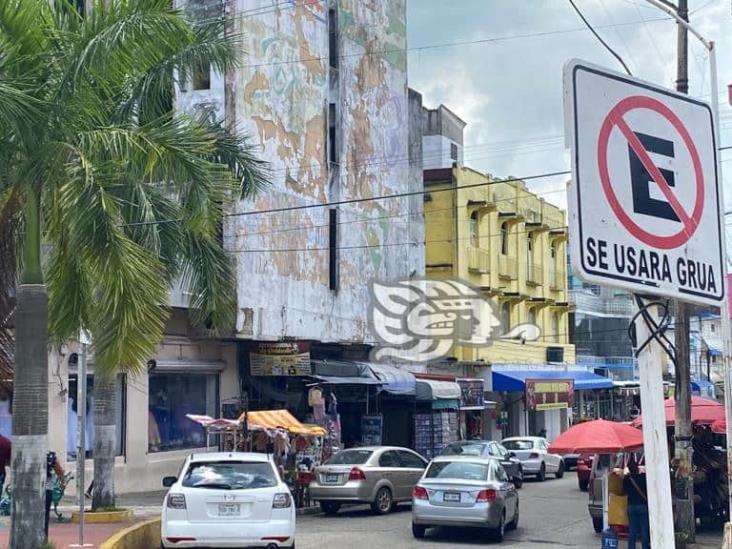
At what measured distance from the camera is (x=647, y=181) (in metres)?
3.52

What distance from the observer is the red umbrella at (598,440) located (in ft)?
51.9

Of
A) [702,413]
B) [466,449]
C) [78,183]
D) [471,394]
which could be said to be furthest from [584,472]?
[78,183]

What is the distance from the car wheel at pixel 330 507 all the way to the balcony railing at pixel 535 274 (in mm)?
28087

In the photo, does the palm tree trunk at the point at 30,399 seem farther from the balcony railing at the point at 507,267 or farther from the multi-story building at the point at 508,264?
the balcony railing at the point at 507,267

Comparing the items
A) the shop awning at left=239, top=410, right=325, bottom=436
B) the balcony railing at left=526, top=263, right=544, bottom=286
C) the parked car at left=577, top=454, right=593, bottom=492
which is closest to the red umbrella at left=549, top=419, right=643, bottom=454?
the shop awning at left=239, top=410, right=325, bottom=436

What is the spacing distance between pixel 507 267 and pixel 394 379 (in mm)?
15227

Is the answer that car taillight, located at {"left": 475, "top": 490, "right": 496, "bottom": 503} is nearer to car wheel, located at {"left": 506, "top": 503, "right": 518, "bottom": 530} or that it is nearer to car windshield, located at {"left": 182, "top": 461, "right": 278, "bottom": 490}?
car wheel, located at {"left": 506, "top": 503, "right": 518, "bottom": 530}

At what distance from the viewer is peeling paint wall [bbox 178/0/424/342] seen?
3006 cm

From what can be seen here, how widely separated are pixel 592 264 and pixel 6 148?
10822 mm

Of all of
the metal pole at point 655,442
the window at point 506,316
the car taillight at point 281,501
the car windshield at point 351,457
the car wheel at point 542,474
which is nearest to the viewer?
the metal pole at point 655,442

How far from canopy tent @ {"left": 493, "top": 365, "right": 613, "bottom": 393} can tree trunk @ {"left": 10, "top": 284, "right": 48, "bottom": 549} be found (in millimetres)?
33349

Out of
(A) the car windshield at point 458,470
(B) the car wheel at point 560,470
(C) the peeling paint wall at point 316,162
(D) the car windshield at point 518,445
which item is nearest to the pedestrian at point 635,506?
(A) the car windshield at point 458,470

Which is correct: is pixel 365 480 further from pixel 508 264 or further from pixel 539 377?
pixel 508 264

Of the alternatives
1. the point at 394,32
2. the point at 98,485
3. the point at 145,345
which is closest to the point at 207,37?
the point at 145,345
